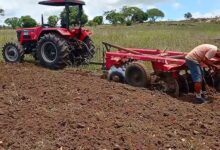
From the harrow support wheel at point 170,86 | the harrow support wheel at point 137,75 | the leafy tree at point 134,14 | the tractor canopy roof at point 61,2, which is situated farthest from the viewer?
the leafy tree at point 134,14

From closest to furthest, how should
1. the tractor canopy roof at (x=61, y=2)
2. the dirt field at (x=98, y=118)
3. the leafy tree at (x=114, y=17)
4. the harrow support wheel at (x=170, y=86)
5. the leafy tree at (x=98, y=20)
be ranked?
1. the dirt field at (x=98, y=118)
2. the harrow support wheel at (x=170, y=86)
3. the tractor canopy roof at (x=61, y=2)
4. the leafy tree at (x=98, y=20)
5. the leafy tree at (x=114, y=17)

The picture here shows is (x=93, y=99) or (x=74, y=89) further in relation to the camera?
(x=74, y=89)

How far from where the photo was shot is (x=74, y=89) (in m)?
8.80

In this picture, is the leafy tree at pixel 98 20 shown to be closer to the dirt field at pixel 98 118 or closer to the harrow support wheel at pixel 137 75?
the harrow support wheel at pixel 137 75

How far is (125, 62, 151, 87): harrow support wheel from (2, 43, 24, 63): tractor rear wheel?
4821mm

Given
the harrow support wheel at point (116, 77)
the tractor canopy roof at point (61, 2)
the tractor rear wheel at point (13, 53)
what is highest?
the tractor canopy roof at point (61, 2)

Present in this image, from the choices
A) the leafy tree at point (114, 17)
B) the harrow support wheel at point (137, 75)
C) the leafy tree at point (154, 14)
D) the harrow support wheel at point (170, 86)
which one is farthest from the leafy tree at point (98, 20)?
the harrow support wheel at point (170, 86)

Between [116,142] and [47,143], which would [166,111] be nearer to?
[116,142]

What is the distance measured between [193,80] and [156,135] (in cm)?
312

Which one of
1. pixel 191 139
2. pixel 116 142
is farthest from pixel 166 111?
pixel 116 142

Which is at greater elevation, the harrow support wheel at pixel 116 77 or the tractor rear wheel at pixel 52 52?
the tractor rear wheel at pixel 52 52

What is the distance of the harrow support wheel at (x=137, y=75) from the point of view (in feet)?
31.8

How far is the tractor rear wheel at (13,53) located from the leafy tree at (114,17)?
183ft

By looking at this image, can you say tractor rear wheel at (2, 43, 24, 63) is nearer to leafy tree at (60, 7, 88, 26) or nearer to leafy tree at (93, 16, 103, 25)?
leafy tree at (60, 7, 88, 26)
